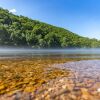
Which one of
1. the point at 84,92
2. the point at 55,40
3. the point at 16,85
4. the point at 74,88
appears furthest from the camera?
the point at 55,40

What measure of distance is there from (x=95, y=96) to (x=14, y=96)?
2.40 meters

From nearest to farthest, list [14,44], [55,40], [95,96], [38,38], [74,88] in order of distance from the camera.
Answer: [95,96] → [74,88] → [14,44] → [38,38] → [55,40]

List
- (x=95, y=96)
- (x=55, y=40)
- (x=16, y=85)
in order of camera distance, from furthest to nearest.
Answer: (x=55, y=40) < (x=16, y=85) < (x=95, y=96)

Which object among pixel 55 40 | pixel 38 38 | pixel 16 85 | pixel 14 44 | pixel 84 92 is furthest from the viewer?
pixel 55 40

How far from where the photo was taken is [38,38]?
13888 cm

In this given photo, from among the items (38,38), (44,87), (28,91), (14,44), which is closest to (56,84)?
(44,87)

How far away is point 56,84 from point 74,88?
0.87m

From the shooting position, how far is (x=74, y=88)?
7.29 metres

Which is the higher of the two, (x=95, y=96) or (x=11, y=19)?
(x=11, y=19)

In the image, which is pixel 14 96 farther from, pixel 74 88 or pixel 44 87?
pixel 74 88

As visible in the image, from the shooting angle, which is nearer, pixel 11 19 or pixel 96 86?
pixel 96 86

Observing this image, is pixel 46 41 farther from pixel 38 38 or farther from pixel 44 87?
pixel 44 87

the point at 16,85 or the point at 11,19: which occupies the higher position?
the point at 11,19

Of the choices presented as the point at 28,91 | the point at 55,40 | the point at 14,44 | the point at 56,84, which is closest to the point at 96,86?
the point at 56,84
